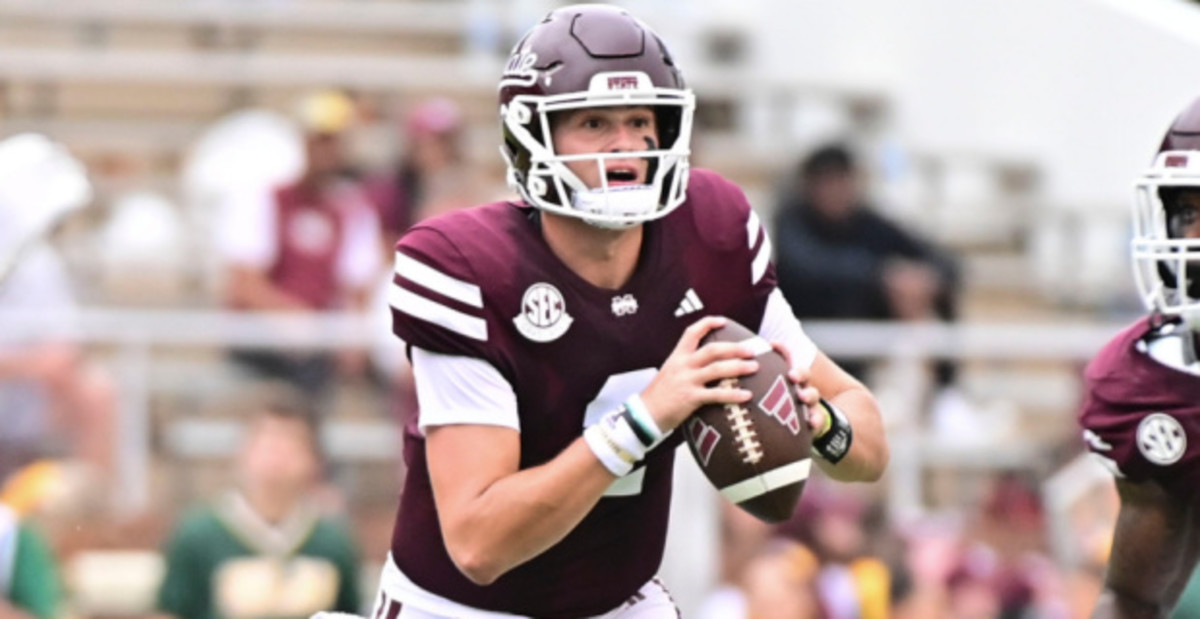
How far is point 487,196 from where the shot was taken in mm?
8562

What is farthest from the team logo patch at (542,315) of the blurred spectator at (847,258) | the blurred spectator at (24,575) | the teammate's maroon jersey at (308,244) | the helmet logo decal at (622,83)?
the blurred spectator at (847,258)

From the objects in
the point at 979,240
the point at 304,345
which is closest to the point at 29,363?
the point at 304,345

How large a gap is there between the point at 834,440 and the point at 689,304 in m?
0.35

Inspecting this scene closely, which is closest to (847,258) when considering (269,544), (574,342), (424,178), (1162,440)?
(424,178)

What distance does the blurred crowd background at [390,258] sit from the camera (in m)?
7.03

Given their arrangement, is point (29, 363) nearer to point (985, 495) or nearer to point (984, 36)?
point (985, 495)

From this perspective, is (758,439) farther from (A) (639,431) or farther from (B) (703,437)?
(A) (639,431)

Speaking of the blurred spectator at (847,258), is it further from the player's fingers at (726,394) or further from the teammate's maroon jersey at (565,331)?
the player's fingers at (726,394)

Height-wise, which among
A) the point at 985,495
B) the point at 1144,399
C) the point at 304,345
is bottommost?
the point at 985,495

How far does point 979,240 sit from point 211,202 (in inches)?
155

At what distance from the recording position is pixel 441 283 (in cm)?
394

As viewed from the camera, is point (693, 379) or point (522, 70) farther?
point (522, 70)

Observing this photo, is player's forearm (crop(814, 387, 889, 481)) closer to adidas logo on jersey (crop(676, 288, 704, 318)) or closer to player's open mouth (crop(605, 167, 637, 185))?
adidas logo on jersey (crop(676, 288, 704, 318))

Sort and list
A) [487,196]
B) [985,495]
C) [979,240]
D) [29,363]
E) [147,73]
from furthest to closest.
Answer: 1. [979,240]
2. [147,73]
3. [487,196]
4. [985,495]
5. [29,363]
